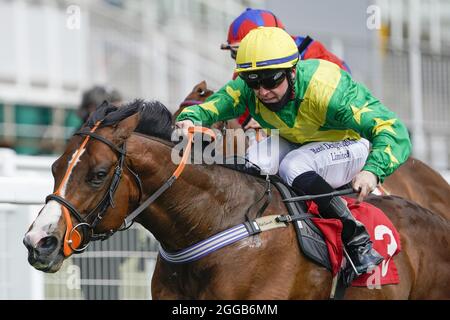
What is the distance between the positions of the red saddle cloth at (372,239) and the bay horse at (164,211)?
0.08 m

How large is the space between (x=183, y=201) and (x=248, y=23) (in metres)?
2.11

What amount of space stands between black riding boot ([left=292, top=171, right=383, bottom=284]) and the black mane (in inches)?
27.8

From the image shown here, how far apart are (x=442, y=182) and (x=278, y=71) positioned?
2.38m

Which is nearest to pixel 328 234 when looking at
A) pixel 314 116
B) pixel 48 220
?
pixel 314 116

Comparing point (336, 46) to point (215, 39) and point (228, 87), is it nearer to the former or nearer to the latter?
point (215, 39)

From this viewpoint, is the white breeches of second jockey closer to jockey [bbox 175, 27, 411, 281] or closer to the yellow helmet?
jockey [bbox 175, 27, 411, 281]

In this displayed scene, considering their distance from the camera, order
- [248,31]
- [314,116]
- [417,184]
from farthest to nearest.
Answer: [417,184] < [248,31] < [314,116]

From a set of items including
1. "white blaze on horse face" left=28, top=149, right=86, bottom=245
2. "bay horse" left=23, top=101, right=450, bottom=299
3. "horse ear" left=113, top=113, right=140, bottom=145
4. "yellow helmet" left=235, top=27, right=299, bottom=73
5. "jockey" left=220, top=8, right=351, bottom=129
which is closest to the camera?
"white blaze on horse face" left=28, top=149, right=86, bottom=245

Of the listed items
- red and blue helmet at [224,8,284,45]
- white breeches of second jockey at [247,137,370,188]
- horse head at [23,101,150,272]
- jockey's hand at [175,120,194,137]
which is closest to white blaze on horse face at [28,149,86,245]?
horse head at [23,101,150,272]

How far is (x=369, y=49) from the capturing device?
10.6 metres

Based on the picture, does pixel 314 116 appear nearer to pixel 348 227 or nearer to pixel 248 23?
pixel 348 227

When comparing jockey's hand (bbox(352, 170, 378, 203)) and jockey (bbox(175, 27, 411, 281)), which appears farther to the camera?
jockey (bbox(175, 27, 411, 281))

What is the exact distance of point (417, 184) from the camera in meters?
6.56

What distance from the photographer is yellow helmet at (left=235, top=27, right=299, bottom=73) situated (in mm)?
4570
